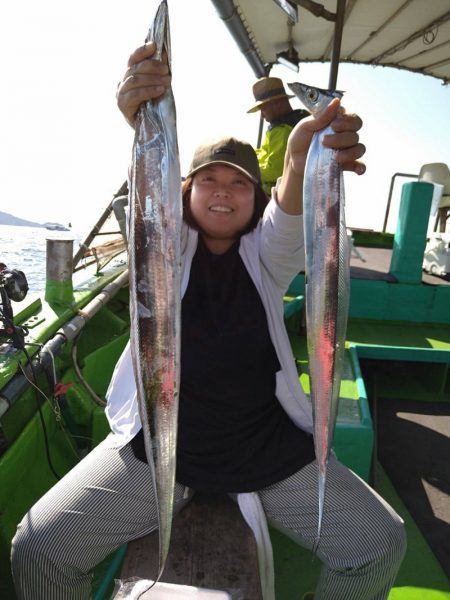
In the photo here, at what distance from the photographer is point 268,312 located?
A: 1.99 m

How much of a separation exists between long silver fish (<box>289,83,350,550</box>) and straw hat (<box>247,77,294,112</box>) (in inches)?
154

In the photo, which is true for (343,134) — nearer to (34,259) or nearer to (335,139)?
(335,139)

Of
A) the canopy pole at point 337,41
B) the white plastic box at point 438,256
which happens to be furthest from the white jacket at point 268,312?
the white plastic box at point 438,256

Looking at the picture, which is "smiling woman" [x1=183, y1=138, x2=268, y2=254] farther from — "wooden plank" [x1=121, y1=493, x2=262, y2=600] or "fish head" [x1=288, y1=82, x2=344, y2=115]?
"wooden plank" [x1=121, y1=493, x2=262, y2=600]

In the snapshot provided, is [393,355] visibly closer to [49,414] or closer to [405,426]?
[405,426]

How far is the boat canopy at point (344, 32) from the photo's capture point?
5.13 meters

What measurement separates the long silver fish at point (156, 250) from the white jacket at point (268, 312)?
780 millimetres

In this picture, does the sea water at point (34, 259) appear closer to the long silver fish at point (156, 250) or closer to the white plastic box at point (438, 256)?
the long silver fish at point (156, 250)

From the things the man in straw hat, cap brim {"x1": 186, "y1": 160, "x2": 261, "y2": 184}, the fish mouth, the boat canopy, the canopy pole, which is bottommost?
Result: the fish mouth

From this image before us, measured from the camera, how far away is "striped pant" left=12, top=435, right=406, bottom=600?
1.65 meters

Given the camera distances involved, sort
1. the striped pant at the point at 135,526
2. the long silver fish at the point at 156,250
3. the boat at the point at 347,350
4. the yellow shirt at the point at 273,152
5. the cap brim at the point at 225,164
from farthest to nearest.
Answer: the yellow shirt at the point at 273,152 → the boat at the point at 347,350 → the cap brim at the point at 225,164 → the striped pant at the point at 135,526 → the long silver fish at the point at 156,250

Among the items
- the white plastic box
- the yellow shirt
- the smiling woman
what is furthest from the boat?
the smiling woman

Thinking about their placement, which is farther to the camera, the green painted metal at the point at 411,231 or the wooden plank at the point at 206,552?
the green painted metal at the point at 411,231

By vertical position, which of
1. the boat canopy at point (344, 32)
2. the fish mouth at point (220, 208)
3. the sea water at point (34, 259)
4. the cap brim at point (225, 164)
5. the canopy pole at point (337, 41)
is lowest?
the sea water at point (34, 259)
